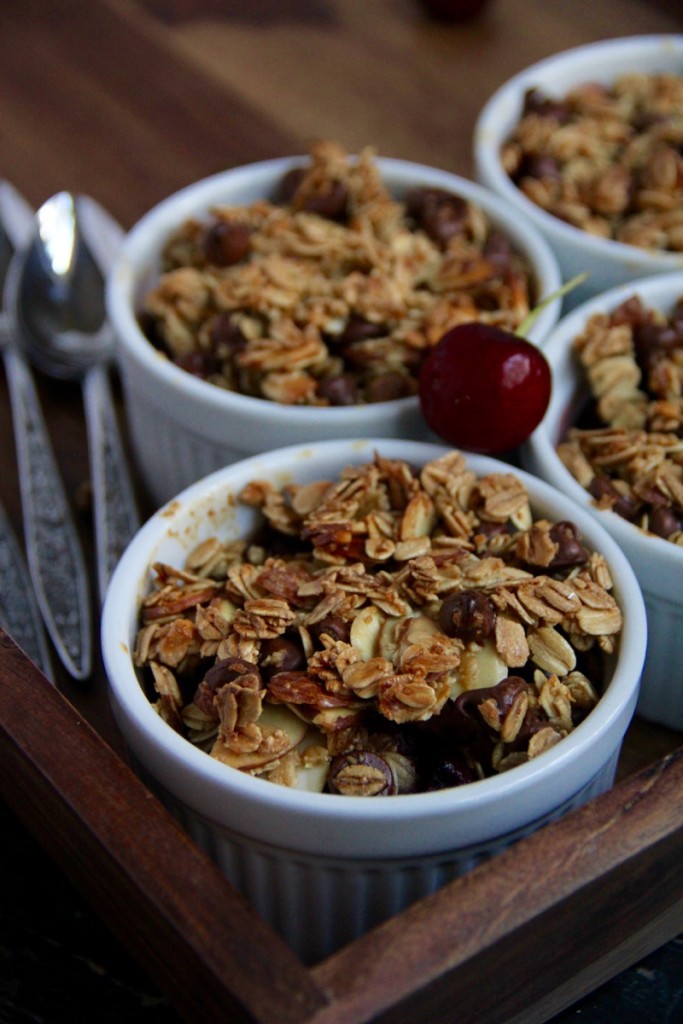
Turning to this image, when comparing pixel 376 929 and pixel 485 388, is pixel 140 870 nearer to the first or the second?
pixel 376 929

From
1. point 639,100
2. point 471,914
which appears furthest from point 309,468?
point 639,100

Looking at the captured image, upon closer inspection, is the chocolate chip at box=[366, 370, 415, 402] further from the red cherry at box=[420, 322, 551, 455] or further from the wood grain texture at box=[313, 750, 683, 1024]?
the wood grain texture at box=[313, 750, 683, 1024]

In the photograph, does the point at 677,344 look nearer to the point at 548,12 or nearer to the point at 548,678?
the point at 548,678

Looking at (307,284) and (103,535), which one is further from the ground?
(307,284)

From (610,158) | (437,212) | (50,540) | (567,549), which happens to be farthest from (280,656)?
(610,158)

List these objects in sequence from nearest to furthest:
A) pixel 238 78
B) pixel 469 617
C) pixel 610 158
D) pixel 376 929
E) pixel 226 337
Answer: pixel 376 929
pixel 469 617
pixel 226 337
pixel 610 158
pixel 238 78

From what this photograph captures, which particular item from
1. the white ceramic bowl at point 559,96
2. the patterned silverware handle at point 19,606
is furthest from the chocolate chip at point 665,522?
the patterned silverware handle at point 19,606
